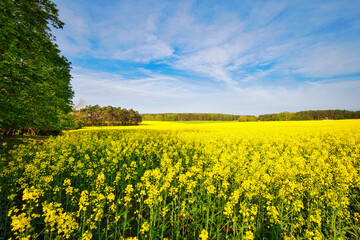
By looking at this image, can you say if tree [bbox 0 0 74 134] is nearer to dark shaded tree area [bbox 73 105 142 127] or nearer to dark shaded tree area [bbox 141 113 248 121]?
dark shaded tree area [bbox 73 105 142 127]

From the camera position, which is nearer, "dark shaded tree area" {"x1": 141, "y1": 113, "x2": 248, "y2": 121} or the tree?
the tree

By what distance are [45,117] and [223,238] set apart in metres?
18.2

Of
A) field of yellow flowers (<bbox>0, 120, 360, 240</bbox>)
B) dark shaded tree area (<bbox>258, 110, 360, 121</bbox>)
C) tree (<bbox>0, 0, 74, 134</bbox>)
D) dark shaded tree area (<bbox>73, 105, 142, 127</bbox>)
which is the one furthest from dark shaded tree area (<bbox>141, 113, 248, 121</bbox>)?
field of yellow flowers (<bbox>0, 120, 360, 240</bbox>)

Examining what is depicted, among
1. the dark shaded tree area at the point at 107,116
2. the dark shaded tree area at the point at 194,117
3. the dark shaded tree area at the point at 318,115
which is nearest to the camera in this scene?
the dark shaded tree area at the point at 107,116

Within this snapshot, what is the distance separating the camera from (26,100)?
41.3 ft

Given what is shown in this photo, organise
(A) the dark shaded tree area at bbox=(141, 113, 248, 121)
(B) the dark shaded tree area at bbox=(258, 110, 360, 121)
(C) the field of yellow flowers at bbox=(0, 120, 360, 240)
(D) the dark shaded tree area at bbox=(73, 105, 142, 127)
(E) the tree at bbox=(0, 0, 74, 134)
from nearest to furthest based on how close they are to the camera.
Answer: (C) the field of yellow flowers at bbox=(0, 120, 360, 240)
(E) the tree at bbox=(0, 0, 74, 134)
(D) the dark shaded tree area at bbox=(73, 105, 142, 127)
(B) the dark shaded tree area at bbox=(258, 110, 360, 121)
(A) the dark shaded tree area at bbox=(141, 113, 248, 121)

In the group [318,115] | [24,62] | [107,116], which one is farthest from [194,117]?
[24,62]

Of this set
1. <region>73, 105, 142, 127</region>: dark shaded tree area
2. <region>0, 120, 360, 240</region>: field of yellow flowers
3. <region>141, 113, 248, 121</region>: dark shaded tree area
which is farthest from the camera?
<region>141, 113, 248, 121</region>: dark shaded tree area

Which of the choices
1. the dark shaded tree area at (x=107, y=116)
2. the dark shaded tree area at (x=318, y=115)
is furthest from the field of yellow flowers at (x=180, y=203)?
the dark shaded tree area at (x=318, y=115)

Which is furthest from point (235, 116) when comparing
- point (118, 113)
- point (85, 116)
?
point (85, 116)

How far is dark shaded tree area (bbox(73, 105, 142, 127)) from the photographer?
242 feet

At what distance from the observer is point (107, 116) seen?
7562 cm

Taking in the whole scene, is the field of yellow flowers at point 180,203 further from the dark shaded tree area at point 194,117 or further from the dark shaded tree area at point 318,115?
the dark shaded tree area at point 194,117

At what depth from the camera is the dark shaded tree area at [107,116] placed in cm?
7381
